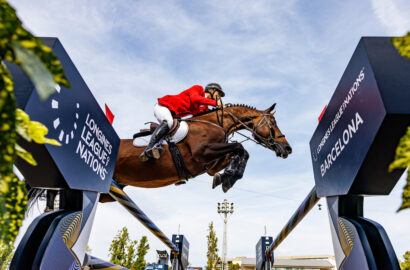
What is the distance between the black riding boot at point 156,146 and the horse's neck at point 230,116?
0.57 meters

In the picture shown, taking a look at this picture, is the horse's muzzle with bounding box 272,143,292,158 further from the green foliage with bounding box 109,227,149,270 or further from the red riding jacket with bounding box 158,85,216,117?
the green foliage with bounding box 109,227,149,270

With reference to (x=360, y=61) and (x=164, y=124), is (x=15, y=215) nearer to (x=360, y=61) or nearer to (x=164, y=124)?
(x=360, y=61)

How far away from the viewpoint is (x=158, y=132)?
11.1ft

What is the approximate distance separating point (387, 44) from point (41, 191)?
2.83 m

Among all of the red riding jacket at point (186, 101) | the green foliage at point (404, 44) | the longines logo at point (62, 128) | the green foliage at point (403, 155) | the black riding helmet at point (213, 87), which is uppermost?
the black riding helmet at point (213, 87)

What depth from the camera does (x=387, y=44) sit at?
65.7 inches

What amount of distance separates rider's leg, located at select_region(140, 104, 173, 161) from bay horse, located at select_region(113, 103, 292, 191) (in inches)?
5.3

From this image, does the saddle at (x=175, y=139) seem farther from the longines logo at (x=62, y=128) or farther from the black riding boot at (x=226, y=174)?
the longines logo at (x=62, y=128)

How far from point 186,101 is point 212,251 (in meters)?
17.7

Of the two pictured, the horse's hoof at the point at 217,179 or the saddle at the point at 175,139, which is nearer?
the saddle at the point at 175,139

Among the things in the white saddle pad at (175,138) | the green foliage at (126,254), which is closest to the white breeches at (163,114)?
the white saddle pad at (175,138)

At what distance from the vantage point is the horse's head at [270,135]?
3834mm

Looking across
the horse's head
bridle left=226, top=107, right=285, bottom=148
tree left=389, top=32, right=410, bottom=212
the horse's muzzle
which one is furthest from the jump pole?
tree left=389, top=32, right=410, bottom=212

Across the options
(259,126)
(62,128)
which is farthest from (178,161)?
(62,128)
